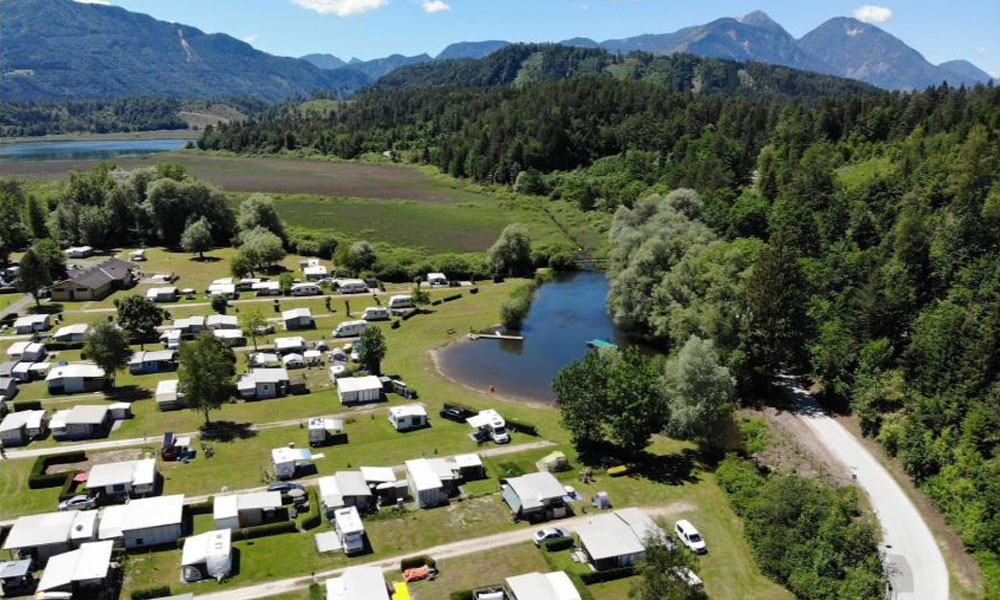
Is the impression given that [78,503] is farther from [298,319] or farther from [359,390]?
[298,319]

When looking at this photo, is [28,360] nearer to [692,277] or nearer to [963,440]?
[692,277]

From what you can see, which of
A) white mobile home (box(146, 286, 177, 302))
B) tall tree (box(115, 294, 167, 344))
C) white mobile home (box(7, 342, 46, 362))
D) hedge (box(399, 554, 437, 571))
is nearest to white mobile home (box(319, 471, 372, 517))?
hedge (box(399, 554, 437, 571))

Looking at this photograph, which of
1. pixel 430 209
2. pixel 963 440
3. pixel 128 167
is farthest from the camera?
pixel 128 167

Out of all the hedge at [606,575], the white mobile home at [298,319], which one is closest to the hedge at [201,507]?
the hedge at [606,575]

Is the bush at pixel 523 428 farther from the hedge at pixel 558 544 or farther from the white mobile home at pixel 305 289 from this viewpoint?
the white mobile home at pixel 305 289

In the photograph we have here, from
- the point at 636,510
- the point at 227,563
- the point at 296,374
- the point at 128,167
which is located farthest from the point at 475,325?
the point at 128,167

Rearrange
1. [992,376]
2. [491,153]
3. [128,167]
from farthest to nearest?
[128,167] < [491,153] < [992,376]

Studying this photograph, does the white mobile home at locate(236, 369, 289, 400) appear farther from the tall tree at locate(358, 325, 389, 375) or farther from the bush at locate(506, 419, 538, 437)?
the bush at locate(506, 419, 538, 437)

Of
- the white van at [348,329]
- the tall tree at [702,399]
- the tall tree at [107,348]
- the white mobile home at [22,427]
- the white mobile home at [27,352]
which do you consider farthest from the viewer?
the white van at [348,329]
